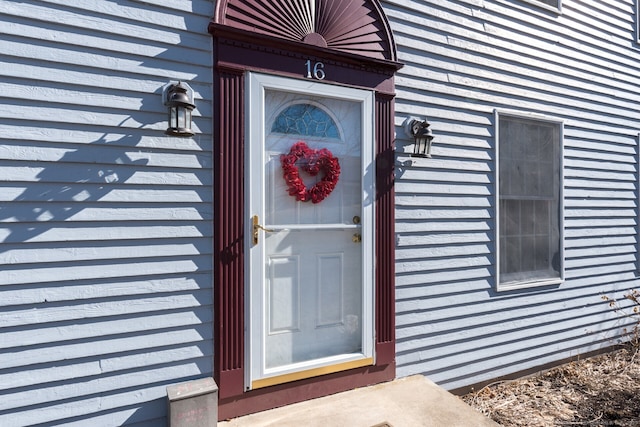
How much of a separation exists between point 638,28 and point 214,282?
571 centimetres

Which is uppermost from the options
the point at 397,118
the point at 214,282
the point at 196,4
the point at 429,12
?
the point at 429,12

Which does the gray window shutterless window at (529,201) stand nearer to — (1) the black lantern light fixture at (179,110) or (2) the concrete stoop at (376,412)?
(2) the concrete stoop at (376,412)

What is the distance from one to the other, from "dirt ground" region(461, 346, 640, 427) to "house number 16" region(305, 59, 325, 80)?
285 cm

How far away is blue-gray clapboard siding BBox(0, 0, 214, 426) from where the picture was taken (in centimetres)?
191

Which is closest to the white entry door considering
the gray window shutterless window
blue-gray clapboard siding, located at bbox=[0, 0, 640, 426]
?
blue-gray clapboard siding, located at bbox=[0, 0, 640, 426]

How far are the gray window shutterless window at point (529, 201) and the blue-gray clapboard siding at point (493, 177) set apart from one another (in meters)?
0.12

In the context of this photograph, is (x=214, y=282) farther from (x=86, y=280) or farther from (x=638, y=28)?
(x=638, y=28)

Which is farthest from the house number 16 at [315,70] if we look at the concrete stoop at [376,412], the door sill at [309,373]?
the concrete stoop at [376,412]

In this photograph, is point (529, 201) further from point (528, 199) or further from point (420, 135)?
point (420, 135)

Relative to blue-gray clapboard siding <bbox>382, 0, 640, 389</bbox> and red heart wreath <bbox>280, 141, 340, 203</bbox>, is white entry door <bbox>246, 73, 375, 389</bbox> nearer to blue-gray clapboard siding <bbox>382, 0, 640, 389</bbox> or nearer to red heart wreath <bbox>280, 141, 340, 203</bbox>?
red heart wreath <bbox>280, 141, 340, 203</bbox>

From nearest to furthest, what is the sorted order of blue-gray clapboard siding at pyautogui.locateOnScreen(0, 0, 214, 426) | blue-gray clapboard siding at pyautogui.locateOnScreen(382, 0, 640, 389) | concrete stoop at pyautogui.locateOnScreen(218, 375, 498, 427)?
blue-gray clapboard siding at pyautogui.locateOnScreen(0, 0, 214, 426) → concrete stoop at pyautogui.locateOnScreen(218, 375, 498, 427) → blue-gray clapboard siding at pyautogui.locateOnScreen(382, 0, 640, 389)

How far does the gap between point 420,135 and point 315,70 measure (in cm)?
95

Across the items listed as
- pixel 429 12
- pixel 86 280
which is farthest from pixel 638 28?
pixel 86 280

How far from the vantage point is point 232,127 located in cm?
235
